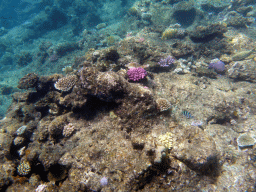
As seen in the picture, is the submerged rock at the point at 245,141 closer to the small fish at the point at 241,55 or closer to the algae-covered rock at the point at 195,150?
the algae-covered rock at the point at 195,150

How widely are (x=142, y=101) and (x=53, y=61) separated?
1615cm

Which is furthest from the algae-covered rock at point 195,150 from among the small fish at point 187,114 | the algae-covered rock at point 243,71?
the algae-covered rock at point 243,71

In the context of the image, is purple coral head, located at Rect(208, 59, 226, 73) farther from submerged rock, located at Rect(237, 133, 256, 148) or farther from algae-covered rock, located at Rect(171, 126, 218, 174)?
algae-covered rock, located at Rect(171, 126, 218, 174)

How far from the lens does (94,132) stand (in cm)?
397

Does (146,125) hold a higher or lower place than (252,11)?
higher

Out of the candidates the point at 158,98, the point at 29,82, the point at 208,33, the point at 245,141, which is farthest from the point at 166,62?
the point at 29,82

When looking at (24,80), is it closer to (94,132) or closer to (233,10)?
(94,132)

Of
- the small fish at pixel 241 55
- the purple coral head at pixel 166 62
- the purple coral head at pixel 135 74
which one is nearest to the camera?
the purple coral head at pixel 135 74

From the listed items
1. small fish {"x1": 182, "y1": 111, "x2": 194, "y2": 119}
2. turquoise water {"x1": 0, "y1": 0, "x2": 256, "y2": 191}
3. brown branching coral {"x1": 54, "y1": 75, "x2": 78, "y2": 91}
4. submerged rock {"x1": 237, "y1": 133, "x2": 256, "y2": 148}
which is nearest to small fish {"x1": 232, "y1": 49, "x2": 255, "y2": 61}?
turquoise water {"x1": 0, "y1": 0, "x2": 256, "y2": 191}

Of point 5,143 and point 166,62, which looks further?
point 166,62

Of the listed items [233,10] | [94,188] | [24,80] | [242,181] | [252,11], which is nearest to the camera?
[94,188]

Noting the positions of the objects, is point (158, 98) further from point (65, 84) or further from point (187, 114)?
point (65, 84)

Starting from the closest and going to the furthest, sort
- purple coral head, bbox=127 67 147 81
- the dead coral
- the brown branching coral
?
purple coral head, bbox=127 67 147 81
the brown branching coral
the dead coral

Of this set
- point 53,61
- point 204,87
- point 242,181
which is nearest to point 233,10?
point 204,87
